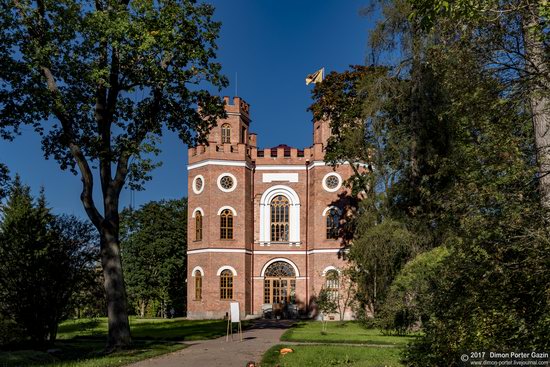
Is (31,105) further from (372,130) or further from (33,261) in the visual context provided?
(372,130)

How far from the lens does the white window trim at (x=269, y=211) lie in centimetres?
3772

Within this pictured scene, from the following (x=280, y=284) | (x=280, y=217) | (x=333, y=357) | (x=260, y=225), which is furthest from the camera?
(x=280, y=217)

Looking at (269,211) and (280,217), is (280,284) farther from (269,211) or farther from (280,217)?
(269,211)

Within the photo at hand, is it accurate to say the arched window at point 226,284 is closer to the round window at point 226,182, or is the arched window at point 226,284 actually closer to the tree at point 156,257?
the round window at point 226,182

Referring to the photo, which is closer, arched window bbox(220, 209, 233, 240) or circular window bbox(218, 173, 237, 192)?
arched window bbox(220, 209, 233, 240)

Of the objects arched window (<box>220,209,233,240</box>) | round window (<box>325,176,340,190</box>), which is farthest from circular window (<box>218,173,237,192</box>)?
round window (<box>325,176,340,190</box>)

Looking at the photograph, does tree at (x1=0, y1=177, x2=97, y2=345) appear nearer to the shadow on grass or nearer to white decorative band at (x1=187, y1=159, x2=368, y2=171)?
the shadow on grass

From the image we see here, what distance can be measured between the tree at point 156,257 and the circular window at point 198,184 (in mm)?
9808

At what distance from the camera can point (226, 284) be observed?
117 feet

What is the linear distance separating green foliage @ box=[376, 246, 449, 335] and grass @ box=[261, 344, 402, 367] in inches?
50.8

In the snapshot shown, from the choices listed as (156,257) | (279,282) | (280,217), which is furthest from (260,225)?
(156,257)

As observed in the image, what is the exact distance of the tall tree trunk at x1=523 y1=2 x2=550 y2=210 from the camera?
727 centimetres

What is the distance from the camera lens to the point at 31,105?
16.0 metres

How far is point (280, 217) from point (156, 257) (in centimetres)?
1305
